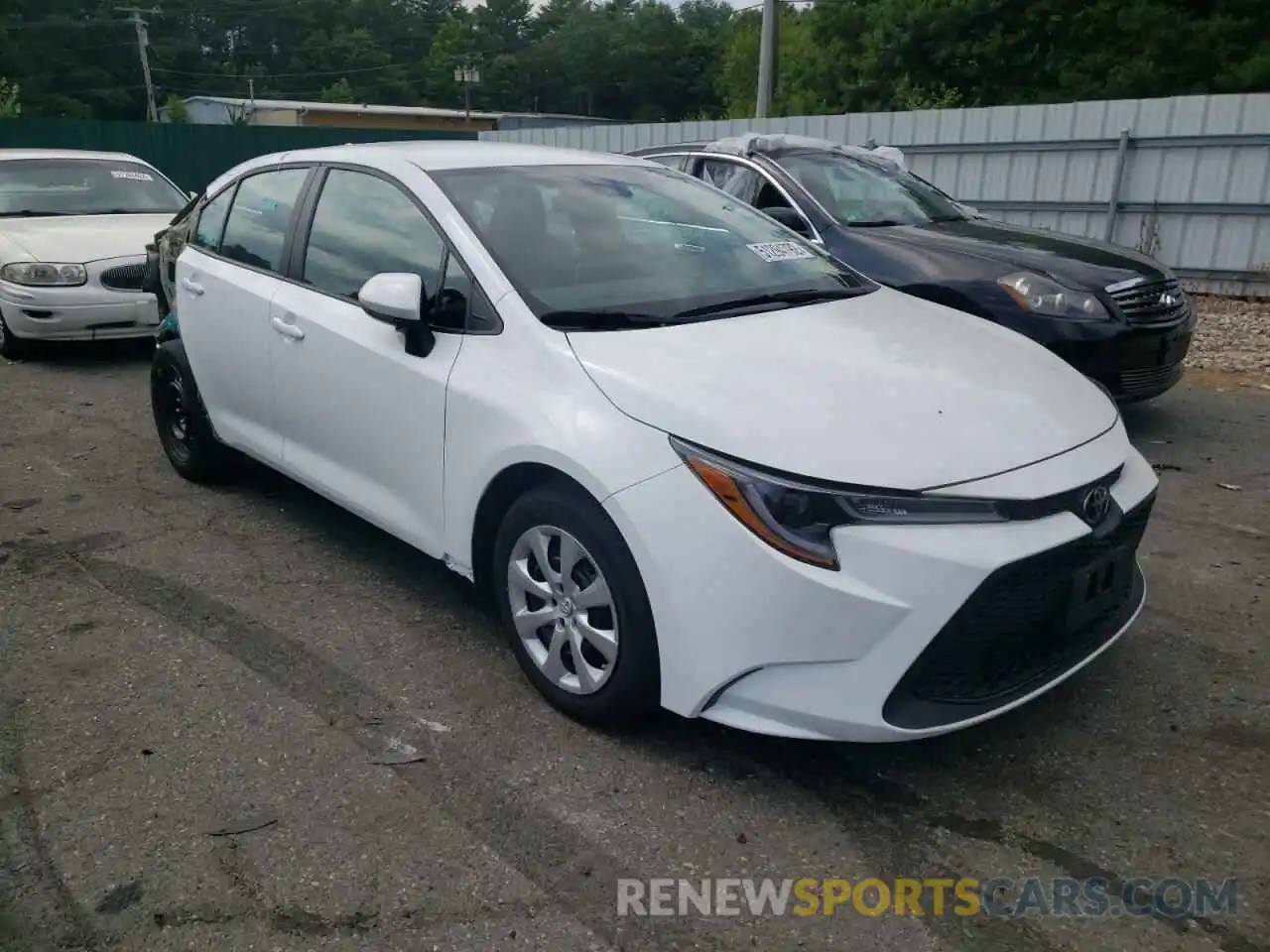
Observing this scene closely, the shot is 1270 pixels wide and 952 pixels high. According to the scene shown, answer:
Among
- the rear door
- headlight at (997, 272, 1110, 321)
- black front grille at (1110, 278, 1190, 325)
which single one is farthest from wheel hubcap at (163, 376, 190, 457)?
black front grille at (1110, 278, 1190, 325)

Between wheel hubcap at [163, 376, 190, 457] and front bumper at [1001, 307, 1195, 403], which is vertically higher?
front bumper at [1001, 307, 1195, 403]

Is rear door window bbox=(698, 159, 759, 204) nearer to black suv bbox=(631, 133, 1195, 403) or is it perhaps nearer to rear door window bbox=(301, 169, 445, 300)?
black suv bbox=(631, 133, 1195, 403)

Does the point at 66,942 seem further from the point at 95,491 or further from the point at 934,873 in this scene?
the point at 95,491

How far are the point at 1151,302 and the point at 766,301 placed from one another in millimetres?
3157

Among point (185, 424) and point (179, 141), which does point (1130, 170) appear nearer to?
point (185, 424)

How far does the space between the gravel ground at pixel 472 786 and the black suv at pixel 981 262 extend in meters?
1.67

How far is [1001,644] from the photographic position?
2645mm

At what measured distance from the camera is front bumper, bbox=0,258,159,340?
7633 millimetres

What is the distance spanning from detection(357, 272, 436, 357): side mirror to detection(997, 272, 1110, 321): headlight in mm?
3423

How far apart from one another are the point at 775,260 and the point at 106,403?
198 inches

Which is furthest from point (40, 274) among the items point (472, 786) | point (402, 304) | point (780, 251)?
point (472, 786)

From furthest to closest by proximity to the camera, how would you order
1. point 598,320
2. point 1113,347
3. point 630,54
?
point 630,54, point 1113,347, point 598,320

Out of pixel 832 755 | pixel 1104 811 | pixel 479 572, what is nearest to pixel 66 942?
pixel 479 572

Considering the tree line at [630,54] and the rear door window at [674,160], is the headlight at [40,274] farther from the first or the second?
the tree line at [630,54]
